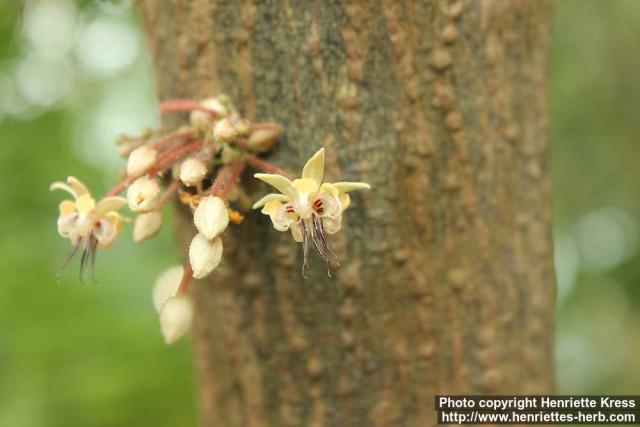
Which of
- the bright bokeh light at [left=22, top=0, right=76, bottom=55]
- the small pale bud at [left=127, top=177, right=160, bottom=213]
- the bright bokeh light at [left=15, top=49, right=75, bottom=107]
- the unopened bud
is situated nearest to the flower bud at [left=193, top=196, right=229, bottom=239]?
the small pale bud at [left=127, top=177, right=160, bottom=213]

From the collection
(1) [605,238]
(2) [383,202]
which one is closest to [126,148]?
(2) [383,202]

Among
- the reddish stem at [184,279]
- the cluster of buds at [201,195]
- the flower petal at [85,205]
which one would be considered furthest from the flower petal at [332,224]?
the flower petal at [85,205]

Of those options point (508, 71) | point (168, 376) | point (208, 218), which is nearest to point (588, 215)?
point (168, 376)

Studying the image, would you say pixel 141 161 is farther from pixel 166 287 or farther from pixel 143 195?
pixel 166 287

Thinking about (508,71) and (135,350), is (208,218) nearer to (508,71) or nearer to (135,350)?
(508,71)

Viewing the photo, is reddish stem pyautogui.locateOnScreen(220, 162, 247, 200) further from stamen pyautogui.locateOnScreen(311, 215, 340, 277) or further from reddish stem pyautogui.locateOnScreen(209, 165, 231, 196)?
stamen pyautogui.locateOnScreen(311, 215, 340, 277)

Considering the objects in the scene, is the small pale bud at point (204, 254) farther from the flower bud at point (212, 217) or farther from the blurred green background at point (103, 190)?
the blurred green background at point (103, 190)
